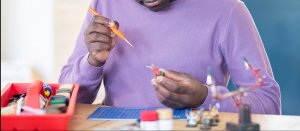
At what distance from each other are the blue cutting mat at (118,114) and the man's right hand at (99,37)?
0.43 feet

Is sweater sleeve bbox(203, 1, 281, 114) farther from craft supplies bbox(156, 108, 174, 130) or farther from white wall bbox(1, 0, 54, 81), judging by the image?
white wall bbox(1, 0, 54, 81)

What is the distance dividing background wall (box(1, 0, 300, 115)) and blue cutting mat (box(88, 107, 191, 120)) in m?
1.26

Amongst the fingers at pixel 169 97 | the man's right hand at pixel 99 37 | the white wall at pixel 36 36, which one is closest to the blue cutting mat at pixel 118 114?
the fingers at pixel 169 97

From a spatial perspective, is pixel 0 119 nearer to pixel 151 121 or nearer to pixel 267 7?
pixel 151 121

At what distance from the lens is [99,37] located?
1.17 metres

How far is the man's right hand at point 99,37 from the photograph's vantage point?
3.80 feet

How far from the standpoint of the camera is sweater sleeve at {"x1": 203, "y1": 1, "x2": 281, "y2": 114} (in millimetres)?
1214

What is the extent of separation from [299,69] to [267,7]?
0.30m

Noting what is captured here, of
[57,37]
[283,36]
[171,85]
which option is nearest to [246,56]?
[171,85]

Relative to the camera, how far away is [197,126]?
0.96 m

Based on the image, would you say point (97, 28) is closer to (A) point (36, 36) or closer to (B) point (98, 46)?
(B) point (98, 46)

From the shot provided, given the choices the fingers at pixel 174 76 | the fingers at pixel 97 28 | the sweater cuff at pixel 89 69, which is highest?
the fingers at pixel 97 28

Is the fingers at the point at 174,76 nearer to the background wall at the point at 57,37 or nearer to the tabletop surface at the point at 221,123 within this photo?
the tabletop surface at the point at 221,123

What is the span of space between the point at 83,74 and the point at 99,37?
14 centimetres
